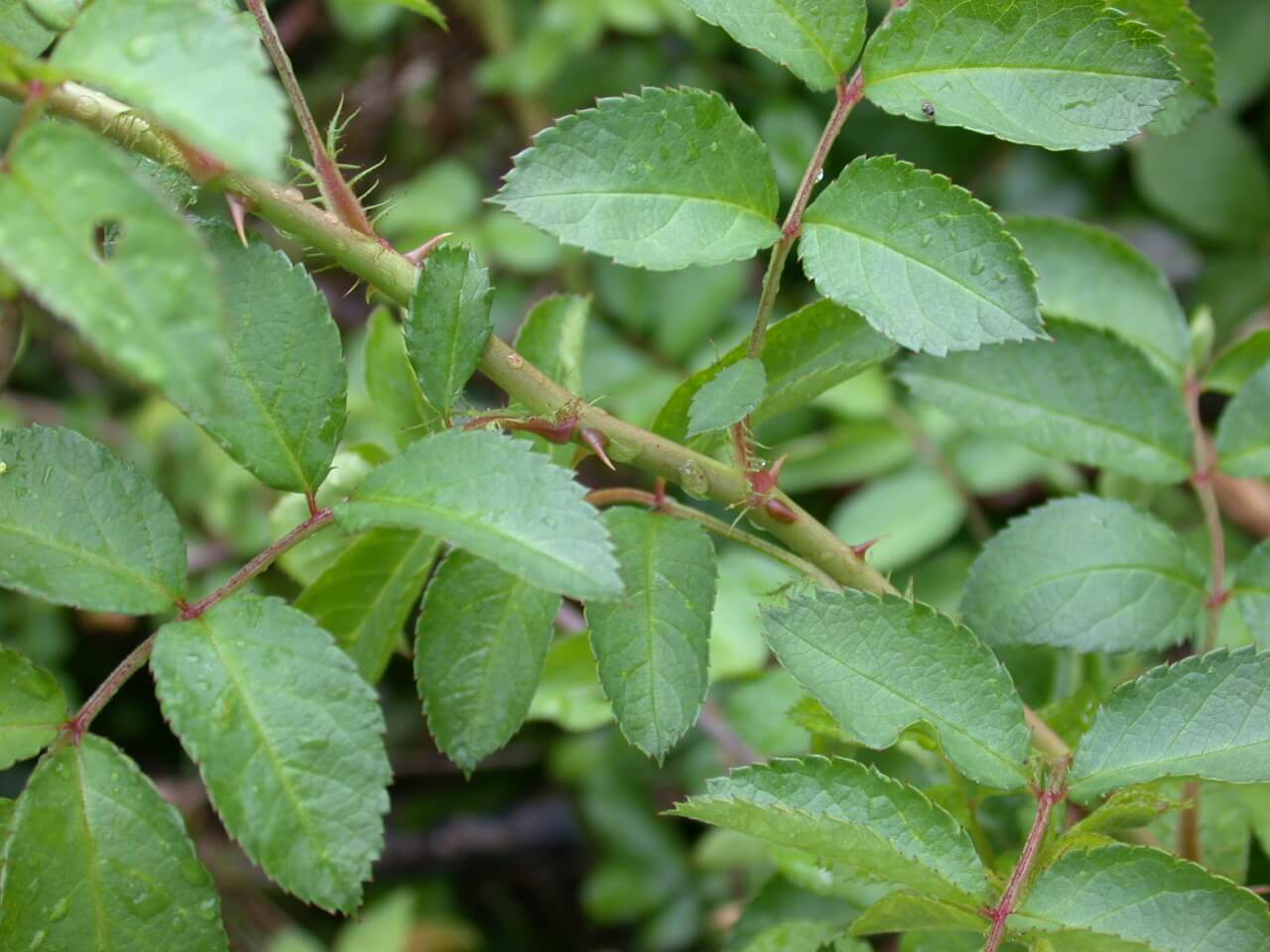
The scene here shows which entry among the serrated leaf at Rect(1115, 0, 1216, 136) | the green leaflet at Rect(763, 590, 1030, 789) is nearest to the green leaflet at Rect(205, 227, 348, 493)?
the green leaflet at Rect(763, 590, 1030, 789)

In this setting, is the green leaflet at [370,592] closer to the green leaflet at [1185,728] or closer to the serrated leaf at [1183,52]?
the green leaflet at [1185,728]

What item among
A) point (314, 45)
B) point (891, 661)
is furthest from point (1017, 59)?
point (314, 45)

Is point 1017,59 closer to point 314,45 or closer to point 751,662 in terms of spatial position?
point 751,662

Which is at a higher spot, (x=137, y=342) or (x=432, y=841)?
(x=137, y=342)

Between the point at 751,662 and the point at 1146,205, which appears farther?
the point at 1146,205

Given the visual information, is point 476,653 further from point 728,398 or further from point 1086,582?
point 1086,582

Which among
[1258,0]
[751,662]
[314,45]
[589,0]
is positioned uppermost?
[1258,0]

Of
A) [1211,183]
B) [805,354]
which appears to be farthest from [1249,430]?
[1211,183]

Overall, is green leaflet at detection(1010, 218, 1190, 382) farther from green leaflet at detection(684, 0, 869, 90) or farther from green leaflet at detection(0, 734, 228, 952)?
green leaflet at detection(0, 734, 228, 952)
